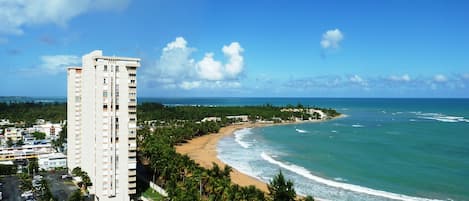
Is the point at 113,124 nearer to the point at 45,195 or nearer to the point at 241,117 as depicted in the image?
the point at 45,195

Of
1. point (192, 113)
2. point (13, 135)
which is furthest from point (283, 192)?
point (192, 113)

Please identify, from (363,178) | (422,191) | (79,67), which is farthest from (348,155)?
(79,67)

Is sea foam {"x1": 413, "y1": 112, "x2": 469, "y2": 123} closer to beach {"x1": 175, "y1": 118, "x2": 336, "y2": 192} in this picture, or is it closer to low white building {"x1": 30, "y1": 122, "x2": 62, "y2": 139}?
beach {"x1": 175, "y1": 118, "x2": 336, "y2": 192}

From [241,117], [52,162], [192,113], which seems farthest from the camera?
[241,117]

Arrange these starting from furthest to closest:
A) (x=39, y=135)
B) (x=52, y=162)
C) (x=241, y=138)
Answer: (x=241, y=138), (x=39, y=135), (x=52, y=162)

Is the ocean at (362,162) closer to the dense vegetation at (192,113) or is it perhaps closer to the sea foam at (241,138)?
the sea foam at (241,138)

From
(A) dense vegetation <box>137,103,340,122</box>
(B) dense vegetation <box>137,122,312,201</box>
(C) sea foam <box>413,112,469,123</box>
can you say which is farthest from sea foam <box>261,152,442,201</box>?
(C) sea foam <box>413,112,469,123</box>
